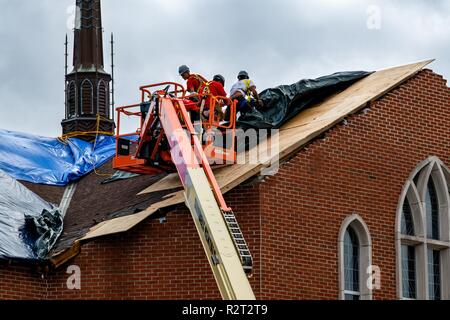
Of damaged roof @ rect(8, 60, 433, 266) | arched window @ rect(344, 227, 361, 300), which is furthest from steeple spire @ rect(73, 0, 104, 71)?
arched window @ rect(344, 227, 361, 300)

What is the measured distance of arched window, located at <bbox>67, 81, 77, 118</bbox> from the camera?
3850 cm

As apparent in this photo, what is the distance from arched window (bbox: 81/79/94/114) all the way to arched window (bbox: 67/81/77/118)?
0.73 ft

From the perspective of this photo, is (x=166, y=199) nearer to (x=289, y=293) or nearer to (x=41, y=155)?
(x=289, y=293)

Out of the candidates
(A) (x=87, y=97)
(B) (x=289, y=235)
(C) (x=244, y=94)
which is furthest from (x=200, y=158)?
(A) (x=87, y=97)

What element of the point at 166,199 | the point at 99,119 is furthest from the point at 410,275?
the point at 99,119

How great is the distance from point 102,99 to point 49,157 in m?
4.70

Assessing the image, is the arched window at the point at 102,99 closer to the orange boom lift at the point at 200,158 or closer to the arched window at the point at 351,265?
the orange boom lift at the point at 200,158

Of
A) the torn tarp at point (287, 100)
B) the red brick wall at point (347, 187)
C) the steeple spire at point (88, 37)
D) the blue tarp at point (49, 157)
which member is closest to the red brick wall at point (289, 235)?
the red brick wall at point (347, 187)

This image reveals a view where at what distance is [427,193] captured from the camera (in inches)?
1134

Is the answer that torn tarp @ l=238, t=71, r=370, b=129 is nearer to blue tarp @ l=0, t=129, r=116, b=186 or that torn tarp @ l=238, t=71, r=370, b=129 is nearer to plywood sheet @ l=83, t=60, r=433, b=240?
plywood sheet @ l=83, t=60, r=433, b=240

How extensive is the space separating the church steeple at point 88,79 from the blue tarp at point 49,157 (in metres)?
2.02
